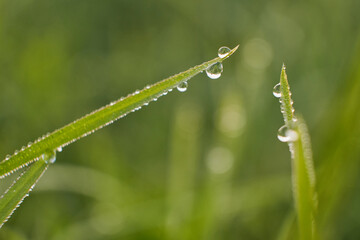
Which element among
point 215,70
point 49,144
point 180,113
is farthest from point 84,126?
point 180,113

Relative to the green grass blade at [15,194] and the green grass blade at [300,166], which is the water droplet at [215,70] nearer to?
the green grass blade at [300,166]

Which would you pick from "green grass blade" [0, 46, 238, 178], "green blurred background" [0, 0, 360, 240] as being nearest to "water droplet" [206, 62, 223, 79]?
"green grass blade" [0, 46, 238, 178]

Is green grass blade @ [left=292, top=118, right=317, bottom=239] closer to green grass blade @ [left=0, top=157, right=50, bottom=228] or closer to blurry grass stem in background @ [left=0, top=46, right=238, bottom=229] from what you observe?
blurry grass stem in background @ [left=0, top=46, right=238, bottom=229]

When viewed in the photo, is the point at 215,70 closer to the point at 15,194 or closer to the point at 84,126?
the point at 84,126

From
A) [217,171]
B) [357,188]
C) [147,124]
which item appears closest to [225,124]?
[217,171]

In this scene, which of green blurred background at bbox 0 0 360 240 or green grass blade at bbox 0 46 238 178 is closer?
green grass blade at bbox 0 46 238 178

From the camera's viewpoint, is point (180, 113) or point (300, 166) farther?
point (180, 113)

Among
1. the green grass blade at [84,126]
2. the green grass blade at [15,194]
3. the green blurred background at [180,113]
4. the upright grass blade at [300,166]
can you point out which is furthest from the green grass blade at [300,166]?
the green grass blade at [15,194]
